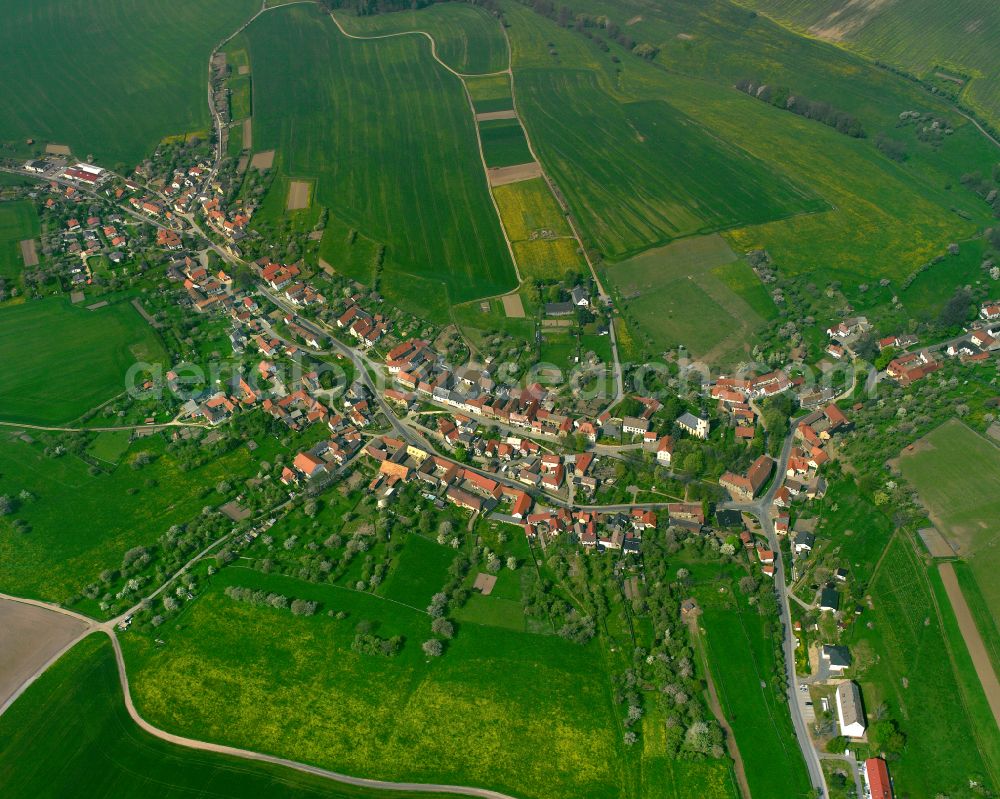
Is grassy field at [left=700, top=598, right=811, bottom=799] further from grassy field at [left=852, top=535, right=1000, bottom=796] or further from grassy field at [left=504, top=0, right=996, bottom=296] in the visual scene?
grassy field at [left=504, top=0, right=996, bottom=296]

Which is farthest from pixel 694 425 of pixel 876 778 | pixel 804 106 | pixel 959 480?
pixel 804 106

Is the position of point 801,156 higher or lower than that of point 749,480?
higher

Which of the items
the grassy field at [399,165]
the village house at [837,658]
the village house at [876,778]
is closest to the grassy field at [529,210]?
the grassy field at [399,165]

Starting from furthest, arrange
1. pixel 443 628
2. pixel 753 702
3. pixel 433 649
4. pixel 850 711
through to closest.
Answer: pixel 443 628 < pixel 433 649 < pixel 753 702 < pixel 850 711

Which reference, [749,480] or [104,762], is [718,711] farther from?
[104,762]

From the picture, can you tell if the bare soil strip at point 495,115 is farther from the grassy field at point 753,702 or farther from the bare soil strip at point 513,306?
the grassy field at point 753,702

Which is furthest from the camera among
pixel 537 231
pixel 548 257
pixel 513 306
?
pixel 537 231

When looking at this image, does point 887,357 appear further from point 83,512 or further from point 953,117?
point 83,512

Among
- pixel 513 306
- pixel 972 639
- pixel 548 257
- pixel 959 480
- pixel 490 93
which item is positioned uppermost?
pixel 490 93

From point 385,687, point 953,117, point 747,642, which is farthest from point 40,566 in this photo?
point 953,117
